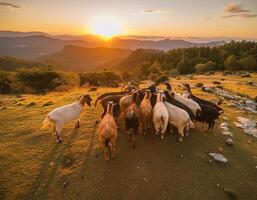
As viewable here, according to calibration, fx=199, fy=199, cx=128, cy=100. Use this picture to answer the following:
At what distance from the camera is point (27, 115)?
13.4 metres

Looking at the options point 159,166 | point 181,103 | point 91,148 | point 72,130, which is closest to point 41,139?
point 72,130

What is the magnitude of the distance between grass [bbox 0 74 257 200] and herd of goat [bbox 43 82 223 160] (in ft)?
1.87

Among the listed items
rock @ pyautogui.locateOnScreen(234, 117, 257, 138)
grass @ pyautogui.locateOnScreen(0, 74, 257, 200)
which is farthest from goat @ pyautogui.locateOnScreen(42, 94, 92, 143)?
rock @ pyautogui.locateOnScreen(234, 117, 257, 138)

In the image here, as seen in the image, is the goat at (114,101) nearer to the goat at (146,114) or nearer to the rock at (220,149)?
the goat at (146,114)

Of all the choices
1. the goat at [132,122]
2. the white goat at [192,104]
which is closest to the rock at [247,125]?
the white goat at [192,104]

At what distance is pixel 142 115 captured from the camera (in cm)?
916

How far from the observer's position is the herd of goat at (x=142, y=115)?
26.1 feet

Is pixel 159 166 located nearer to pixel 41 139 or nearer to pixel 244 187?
pixel 244 187

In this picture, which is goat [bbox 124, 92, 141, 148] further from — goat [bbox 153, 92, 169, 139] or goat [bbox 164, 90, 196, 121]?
goat [bbox 164, 90, 196, 121]

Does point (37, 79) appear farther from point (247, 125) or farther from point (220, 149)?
point (220, 149)

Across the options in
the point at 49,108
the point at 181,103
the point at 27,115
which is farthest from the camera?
the point at 49,108

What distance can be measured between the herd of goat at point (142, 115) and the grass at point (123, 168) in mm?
571

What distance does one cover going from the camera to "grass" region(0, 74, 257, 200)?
689cm

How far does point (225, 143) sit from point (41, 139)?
29.8ft
